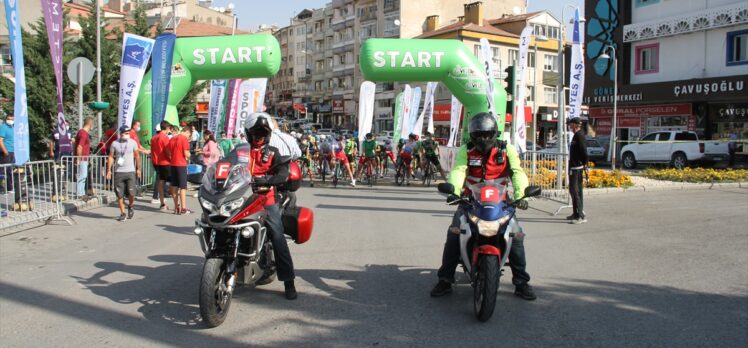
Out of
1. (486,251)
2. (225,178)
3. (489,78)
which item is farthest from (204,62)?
(486,251)

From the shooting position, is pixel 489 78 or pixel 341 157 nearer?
pixel 489 78

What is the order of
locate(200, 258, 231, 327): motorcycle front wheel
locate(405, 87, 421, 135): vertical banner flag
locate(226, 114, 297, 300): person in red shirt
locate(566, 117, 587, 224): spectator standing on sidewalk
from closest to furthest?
locate(200, 258, 231, 327): motorcycle front wheel
locate(226, 114, 297, 300): person in red shirt
locate(566, 117, 587, 224): spectator standing on sidewalk
locate(405, 87, 421, 135): vertical banner flag

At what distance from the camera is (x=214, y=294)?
4898 mm

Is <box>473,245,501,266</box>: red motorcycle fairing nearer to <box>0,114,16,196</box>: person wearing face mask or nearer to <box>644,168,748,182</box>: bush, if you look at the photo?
<box>0,114,16,196</box>: person wearing face mask

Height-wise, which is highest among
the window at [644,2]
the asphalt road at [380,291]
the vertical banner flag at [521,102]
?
the window at [644,2]

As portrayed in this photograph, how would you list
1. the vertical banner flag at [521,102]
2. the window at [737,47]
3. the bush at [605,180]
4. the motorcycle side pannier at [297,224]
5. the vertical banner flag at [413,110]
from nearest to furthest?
1. the motorcycle side pannier at [297,224]
2. the bush at [605,180]
3. the vertical banner flag at [521,102]
4. the vertical banner flag at [413,110]
5. the window at [737,47]

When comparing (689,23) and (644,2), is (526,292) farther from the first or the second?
(644,2)

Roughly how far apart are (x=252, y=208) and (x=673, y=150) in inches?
999

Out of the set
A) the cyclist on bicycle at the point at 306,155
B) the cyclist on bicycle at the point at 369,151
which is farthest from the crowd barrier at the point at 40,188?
the cyclist on bicycle at the point at 369,151

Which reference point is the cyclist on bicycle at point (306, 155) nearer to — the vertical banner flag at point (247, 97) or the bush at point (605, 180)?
the vertical banner flag at point (247, 97)

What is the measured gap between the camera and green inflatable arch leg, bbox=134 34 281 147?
1565 centimetres

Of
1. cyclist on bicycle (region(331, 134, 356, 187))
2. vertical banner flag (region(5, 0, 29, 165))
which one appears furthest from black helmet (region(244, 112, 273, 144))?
cyclist on bicycle (region(331, 134, 356, 187))

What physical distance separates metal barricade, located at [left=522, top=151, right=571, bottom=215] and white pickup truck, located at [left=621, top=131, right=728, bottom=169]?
14.2m

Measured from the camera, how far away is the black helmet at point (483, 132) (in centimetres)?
564
